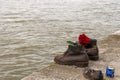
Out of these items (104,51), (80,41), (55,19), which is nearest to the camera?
(80,41)

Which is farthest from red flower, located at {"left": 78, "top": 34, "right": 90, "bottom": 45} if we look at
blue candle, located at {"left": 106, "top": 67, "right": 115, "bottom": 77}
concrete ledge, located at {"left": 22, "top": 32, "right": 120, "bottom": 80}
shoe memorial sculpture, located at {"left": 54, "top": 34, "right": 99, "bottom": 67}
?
Answer: blue candle, located at {"left": 106, "top": 67, "right": 115, "bottom": 77}

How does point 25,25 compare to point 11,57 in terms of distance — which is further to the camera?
point 25,25

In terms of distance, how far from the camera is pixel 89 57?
5969mm

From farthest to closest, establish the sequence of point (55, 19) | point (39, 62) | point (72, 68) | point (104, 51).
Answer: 1. point (55, 19)
2. point (39, 62)
3. point (104, 51)
4. point (72, 68)

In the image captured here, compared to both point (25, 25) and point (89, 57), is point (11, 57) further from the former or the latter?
point (25, 25)

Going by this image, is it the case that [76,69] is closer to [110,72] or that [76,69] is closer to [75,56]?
[75,56]

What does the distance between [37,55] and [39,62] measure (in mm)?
641

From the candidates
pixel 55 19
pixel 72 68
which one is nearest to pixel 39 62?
pixel 72 68

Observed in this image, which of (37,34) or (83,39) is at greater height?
(83,39)

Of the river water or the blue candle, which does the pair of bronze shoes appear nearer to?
the blue candle

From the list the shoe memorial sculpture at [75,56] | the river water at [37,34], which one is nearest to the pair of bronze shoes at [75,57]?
the shoe memorial sculpture at [75,56]

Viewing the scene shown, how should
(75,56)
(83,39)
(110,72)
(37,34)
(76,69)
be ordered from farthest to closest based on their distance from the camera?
(37,34) < (83,39) < (75,56) < (76,69) < (110,72)

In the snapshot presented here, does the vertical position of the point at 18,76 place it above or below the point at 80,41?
below

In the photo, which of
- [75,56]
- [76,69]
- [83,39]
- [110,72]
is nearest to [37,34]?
[83,39]
